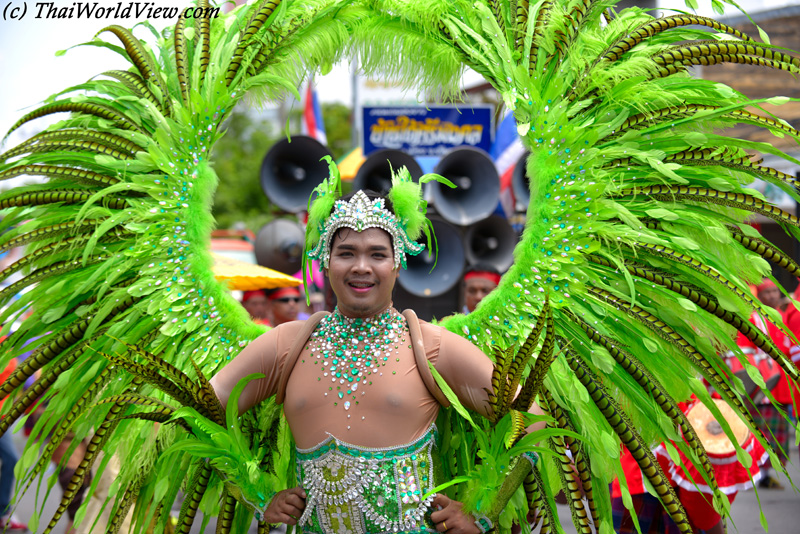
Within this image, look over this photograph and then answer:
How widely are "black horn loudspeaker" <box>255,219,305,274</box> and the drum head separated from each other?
19.5 ft

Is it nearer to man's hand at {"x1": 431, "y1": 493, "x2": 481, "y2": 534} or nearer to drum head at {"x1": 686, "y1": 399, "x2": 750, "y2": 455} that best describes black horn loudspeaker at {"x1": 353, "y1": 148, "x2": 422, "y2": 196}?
drum head at {"x1": 686, "y1": 399, "x2": 750, "y2": 455}

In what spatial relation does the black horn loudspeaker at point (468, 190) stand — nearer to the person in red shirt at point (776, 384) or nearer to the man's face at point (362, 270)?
the person in red shirt at point (776, 384)

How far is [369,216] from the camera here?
259cm

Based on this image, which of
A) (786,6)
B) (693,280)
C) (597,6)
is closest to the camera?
(693,280)

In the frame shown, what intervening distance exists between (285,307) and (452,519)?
4424mm

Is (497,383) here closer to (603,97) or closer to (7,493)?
(603,97)

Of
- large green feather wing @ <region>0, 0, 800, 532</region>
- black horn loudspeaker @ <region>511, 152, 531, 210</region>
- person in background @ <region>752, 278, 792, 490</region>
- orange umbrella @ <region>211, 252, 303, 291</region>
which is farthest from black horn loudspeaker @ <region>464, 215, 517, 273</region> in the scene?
large green feather wing @ <region>0, 0, 800, 532</region>

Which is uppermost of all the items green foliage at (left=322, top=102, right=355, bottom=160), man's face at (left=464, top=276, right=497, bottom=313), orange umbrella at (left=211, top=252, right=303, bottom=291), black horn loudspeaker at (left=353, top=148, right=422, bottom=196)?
green foliage at (left=322, top=102, right=355, bottom=160)

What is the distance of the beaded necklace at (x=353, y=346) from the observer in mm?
2570

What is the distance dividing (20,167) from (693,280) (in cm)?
235

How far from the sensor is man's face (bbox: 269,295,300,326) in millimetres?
6680

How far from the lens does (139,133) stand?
2908 millimetres

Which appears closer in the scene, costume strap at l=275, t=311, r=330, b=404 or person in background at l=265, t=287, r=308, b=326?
costume strap at l=275, t=311, r=330, b=404

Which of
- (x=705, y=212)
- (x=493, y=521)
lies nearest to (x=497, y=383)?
(x=493, y=521)
